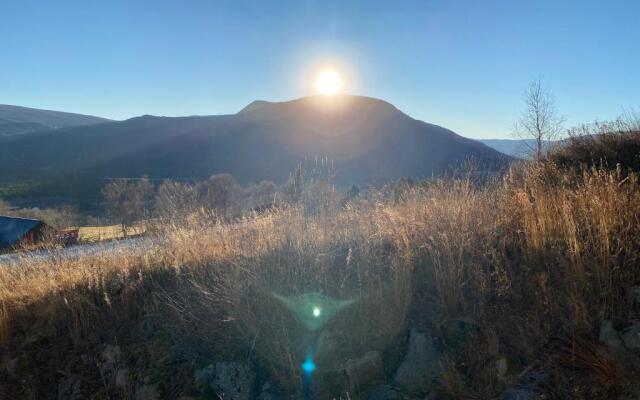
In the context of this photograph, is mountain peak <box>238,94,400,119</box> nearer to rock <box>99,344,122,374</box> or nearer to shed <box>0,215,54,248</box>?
shed <box>0,215,54,248</box>

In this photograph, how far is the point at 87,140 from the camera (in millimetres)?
119125

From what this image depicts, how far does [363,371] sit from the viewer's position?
373cm

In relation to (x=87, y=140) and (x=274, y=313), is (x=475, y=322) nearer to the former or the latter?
(x=274, y=313)

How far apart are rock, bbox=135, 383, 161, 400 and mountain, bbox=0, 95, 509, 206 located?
242 feet

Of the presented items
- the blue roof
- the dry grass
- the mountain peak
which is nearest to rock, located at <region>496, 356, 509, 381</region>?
the dry grass

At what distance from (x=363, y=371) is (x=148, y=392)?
2361 mm

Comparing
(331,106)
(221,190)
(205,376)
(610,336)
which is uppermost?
(331,106)

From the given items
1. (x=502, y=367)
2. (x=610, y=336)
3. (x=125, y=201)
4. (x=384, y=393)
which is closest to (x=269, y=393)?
(x=384, y=393)

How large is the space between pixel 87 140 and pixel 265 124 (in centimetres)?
5294

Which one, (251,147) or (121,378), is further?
(251,147)

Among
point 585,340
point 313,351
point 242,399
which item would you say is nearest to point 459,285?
point 585,340

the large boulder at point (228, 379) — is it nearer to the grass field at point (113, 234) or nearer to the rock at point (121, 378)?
the rock at point (121, 378)

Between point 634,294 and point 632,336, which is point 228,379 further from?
point 634,294

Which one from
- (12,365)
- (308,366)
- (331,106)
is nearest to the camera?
(308,366)
